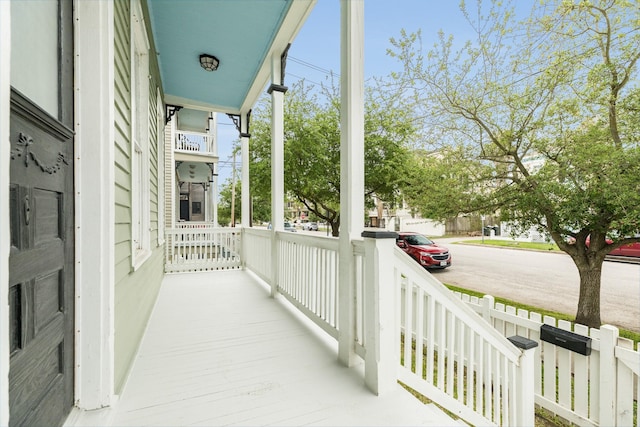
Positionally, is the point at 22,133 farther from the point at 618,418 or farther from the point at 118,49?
the point at 618,418

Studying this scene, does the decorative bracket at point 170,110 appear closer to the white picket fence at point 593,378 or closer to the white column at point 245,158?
the white column at point 245,158

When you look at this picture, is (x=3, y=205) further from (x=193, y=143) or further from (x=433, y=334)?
(x=193, y=143)

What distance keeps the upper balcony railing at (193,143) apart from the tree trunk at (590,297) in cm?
1012

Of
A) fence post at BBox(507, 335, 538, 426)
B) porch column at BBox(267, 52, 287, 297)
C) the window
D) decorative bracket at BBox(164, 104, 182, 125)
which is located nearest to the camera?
fence post at BBox(507, 335, 538, 426)

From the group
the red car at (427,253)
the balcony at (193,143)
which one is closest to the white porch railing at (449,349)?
the red car at (427,253)

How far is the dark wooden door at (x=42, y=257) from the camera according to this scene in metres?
0.91

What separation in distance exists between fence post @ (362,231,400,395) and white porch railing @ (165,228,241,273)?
4.58 meters

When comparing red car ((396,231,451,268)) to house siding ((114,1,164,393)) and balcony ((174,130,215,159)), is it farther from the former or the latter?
house siding ((114,1,164,393))

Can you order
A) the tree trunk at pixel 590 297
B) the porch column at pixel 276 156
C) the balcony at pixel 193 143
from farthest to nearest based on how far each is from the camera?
the balcony at pixel 193 143
the tree trunk at pixel 590 297
the porch column at pixel 276 156

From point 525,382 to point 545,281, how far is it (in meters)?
6.81

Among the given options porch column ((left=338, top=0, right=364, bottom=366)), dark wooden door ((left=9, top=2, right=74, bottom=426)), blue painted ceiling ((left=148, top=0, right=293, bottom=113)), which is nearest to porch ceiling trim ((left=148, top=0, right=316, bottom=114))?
blue painted ceiling ((left=148, top=0, right=293, bottom=113))

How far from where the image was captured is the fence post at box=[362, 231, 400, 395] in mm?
1761

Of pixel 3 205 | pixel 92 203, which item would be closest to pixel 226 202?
pixel 92 203

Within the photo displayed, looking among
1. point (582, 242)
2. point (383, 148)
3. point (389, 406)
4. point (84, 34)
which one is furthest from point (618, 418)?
point (383, 148)
